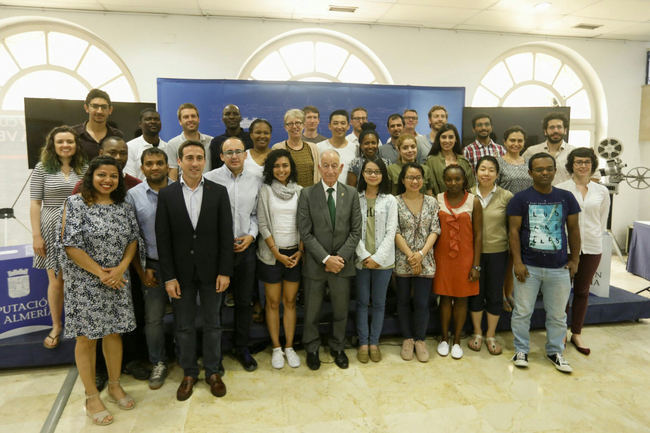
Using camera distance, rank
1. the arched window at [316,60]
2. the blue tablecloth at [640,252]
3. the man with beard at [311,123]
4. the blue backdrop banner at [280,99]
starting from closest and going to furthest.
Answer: the man with beard at [311,123]
the blue tablecloth at [640,252]
the blue backdrop banner at [280,99]
the arched window at [316,60]

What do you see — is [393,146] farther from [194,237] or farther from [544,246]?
[194,237]

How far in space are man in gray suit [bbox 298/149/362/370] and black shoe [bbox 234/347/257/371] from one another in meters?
0.45

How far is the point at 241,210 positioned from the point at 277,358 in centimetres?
120

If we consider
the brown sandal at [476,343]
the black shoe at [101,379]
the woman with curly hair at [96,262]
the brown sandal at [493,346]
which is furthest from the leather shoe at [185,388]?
the brown sandal at [493,346]

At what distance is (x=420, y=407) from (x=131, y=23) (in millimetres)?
6024

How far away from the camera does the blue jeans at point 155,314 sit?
8.66 ft

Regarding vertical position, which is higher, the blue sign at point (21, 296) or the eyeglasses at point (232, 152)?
the eyeglasses at point (232, 152)

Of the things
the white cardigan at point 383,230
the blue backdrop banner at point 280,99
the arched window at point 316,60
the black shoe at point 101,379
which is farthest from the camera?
the arched window at point 316,60

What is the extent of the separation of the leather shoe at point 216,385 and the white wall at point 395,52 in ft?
14.8

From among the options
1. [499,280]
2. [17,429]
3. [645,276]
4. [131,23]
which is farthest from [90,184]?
[645,276]

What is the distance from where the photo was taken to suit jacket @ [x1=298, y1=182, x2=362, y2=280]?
112 inches

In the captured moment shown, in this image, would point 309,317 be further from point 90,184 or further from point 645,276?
point 645,276

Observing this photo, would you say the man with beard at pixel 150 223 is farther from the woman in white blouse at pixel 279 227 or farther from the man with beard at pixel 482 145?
the man with beard at pixel 482 145

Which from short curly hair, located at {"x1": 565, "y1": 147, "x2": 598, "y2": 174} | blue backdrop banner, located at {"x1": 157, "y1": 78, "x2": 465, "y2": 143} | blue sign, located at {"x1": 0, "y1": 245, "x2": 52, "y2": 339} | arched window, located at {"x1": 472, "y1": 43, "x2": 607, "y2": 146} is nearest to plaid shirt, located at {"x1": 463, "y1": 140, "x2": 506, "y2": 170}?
short curly hair, located at {"x1": 565, "y1": 147, "x2": 598, "y2": 174}
